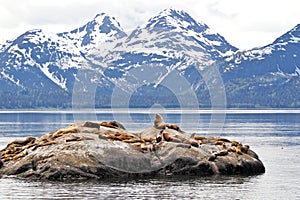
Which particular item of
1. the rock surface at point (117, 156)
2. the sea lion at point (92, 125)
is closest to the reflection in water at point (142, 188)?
the rock surface at point (117, 156)

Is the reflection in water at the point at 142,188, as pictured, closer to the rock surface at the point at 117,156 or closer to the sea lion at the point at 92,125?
the rock surface at the point at 117,156

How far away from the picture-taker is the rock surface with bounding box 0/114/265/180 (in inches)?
2458

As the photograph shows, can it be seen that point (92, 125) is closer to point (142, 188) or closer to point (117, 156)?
point (117, 156)

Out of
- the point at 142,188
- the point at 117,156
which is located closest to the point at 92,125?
the point at 117,156

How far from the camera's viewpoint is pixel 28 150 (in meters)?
66.9

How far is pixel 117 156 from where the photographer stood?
63188 mm

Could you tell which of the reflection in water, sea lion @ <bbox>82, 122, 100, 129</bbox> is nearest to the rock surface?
sea lion @ <bbox>82, 122, 100, 129</bbox>

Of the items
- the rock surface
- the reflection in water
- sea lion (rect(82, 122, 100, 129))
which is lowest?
the reflection in water

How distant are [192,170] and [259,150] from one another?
1748 inches

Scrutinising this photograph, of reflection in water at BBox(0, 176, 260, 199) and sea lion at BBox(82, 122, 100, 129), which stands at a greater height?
sea lion at BBox(82, 122, 100, 129)

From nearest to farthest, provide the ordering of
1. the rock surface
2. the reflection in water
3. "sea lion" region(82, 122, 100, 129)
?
the reflection in water < the rock surface < "sea lion" region(82, 122, 100, 129)

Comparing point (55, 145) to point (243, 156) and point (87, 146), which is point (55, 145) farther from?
point (243, 156)

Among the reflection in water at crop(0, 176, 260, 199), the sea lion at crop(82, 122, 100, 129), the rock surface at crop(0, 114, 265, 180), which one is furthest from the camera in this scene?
the sea lion at crop(82, 122, 100, 129)

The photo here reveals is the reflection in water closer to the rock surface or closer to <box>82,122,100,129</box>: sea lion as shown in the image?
the rock surface
